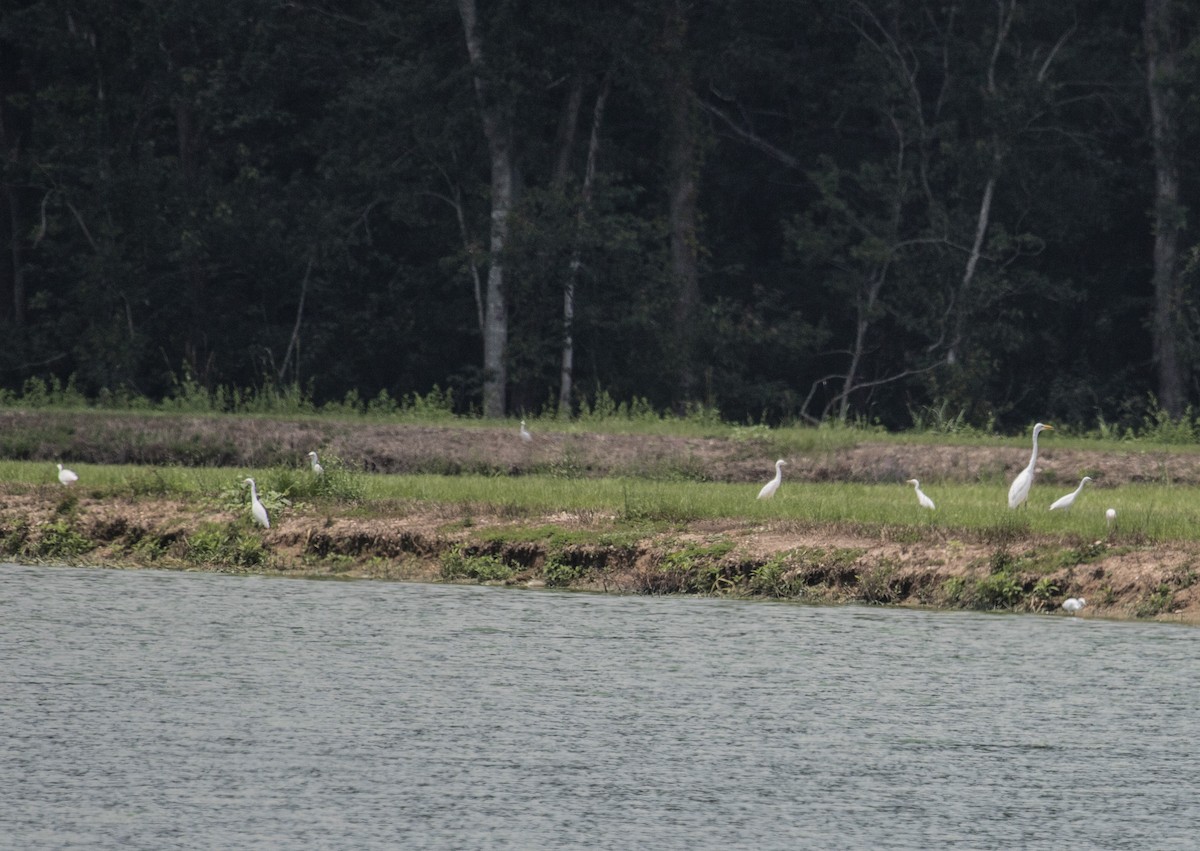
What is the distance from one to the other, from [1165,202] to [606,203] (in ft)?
35.1

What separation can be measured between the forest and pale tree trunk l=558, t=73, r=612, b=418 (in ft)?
0.28

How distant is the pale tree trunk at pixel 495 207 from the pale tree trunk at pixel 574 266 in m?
1.12

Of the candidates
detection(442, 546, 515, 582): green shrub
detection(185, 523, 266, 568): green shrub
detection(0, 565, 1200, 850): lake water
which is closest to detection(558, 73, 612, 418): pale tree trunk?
detection(185, 523, 266, 568): green shrub

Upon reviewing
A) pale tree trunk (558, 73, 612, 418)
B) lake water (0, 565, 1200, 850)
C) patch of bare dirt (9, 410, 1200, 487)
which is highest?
pale tree trunk (558, 73, 612, 418)

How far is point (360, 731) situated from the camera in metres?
13.0

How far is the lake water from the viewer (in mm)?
10781

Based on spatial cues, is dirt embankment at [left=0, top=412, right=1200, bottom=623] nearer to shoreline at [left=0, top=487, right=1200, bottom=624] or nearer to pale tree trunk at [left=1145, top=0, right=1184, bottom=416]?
shoreline at [left=0, top=487, right=1200, bottom=624]

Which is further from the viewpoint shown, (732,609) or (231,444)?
(231,444)

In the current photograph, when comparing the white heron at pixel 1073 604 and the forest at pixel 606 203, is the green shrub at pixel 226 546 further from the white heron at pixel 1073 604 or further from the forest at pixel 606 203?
the forest at pixel 606 203

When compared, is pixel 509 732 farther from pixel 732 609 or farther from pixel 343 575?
pixel 343 575

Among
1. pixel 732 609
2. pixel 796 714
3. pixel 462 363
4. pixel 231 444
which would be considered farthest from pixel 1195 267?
pixel 796 714

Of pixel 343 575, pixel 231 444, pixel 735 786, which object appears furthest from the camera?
pixel 231 444

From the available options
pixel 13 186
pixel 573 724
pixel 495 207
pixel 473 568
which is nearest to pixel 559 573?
pixel 473 568

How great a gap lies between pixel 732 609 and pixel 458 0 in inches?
866
